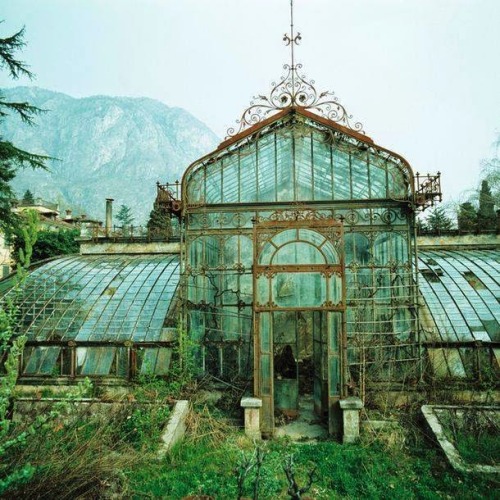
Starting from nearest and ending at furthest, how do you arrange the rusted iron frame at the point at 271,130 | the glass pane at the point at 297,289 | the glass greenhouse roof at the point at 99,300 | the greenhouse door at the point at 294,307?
1. the greenhouse door at the point at 294,307
2. the glass pane at the point at 297,289
3. the rusted iron frame at the point at 271,130
4. the glass greenhouse roof at the point at 99,300

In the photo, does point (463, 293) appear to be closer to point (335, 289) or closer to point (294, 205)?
point (335, 289)

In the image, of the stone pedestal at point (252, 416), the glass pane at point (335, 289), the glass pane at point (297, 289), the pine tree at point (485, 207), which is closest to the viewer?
the stone pedestal at point (252, 416)

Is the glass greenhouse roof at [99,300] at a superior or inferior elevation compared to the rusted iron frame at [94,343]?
superior

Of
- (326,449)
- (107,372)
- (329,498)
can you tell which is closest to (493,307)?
(326,449)

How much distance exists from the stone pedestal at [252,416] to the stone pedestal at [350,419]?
82.0 inches

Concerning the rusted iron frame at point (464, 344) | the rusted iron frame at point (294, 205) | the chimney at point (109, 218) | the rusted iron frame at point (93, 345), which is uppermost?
the chimney at point (109, 218)

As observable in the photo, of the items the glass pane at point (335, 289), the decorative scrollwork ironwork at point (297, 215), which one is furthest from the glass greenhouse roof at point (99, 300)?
the glass pane at point (335, 289)

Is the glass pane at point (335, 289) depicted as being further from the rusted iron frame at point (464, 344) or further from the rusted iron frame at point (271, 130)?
the rusted iron frame at point (271, 130)

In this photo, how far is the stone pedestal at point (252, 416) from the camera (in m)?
10.8

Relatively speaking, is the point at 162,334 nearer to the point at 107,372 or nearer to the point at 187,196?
the point at 107,372

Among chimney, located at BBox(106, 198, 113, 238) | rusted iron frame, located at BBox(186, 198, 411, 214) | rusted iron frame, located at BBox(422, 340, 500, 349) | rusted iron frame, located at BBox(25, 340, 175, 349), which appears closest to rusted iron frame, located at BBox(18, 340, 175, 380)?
rusted iron frame, located at BBox(25, 340, 175, 349)

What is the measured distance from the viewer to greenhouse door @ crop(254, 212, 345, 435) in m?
11.2

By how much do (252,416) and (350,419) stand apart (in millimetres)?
2429

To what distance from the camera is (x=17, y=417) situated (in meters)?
11.2
